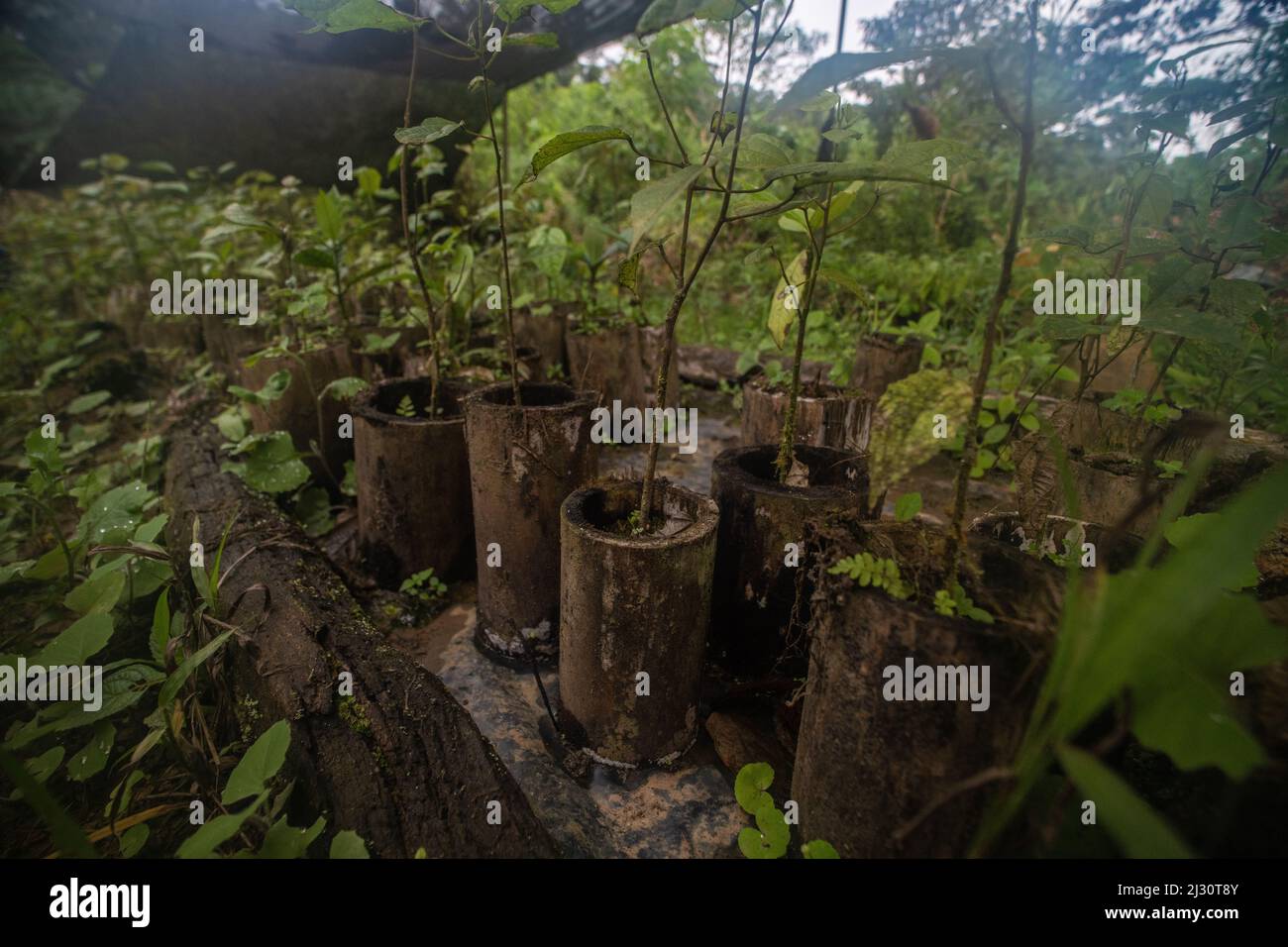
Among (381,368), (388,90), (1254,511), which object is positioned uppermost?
(388,90)

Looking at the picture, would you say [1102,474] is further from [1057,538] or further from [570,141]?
[570,141]

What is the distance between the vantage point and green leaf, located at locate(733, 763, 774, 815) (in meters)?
1.25

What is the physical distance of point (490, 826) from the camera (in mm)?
1025

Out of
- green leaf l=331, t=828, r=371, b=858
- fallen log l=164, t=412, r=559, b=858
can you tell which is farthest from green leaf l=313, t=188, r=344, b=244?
green leaf l=331, t=828, r=371, b=858

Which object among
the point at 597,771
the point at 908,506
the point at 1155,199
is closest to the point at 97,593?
the point at 597,771

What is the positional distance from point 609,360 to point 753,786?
2.55 meters

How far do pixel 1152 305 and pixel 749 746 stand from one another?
4.63 ft

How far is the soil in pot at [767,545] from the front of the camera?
1.45 metres

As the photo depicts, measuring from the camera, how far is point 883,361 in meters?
3.06

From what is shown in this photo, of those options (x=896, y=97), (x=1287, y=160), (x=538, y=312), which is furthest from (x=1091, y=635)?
(x=896, y=97)

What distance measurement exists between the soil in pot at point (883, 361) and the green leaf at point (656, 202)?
2400mm

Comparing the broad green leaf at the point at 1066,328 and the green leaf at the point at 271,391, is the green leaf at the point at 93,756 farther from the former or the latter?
the broad green leaf at the point at 1066,328
